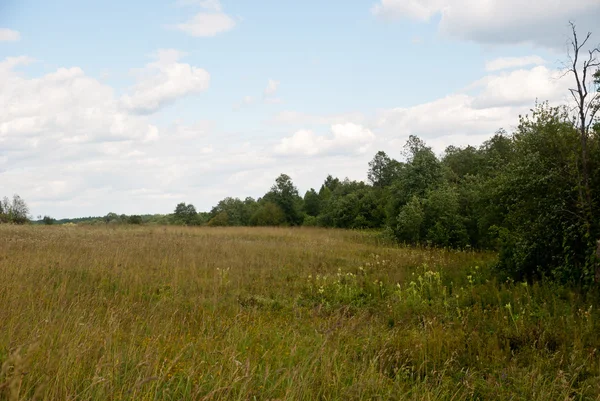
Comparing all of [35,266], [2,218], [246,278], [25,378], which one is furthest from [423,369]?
[2,218]

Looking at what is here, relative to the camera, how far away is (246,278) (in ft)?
35.3

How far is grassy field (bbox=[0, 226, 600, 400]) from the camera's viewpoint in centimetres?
320

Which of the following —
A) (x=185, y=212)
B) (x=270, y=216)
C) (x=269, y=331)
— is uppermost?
(x=185, y=212)

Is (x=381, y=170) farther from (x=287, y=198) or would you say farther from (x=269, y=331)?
(x=269, y=331)

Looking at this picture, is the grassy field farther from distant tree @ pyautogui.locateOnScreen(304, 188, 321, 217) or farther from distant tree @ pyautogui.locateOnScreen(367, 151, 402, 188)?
distant tree @ pyautogui.locateOnScreen(304, 188, 321, 217)

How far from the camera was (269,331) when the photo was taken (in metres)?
5.61

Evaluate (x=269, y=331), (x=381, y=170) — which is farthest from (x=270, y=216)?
(x=269, y=331)

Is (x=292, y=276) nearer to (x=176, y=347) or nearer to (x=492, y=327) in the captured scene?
(x=492, y=327)

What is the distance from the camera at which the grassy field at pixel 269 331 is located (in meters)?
3.20

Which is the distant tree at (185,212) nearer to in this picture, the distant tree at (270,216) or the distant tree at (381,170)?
the distant tree at (270,216)

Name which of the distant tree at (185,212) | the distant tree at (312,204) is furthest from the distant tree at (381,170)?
the distant tree at (185,212)

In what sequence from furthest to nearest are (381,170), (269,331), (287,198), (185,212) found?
(185,212)
(287,198)
(381,170)
(269,331)

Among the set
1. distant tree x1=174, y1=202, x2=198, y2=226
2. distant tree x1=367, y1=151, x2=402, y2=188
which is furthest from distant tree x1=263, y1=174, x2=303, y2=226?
distant tree x1=174, y1=202, x2=198, y2=226

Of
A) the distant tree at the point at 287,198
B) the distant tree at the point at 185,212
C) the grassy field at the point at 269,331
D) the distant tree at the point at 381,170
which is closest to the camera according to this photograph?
the grassy field at the point at 269,331
